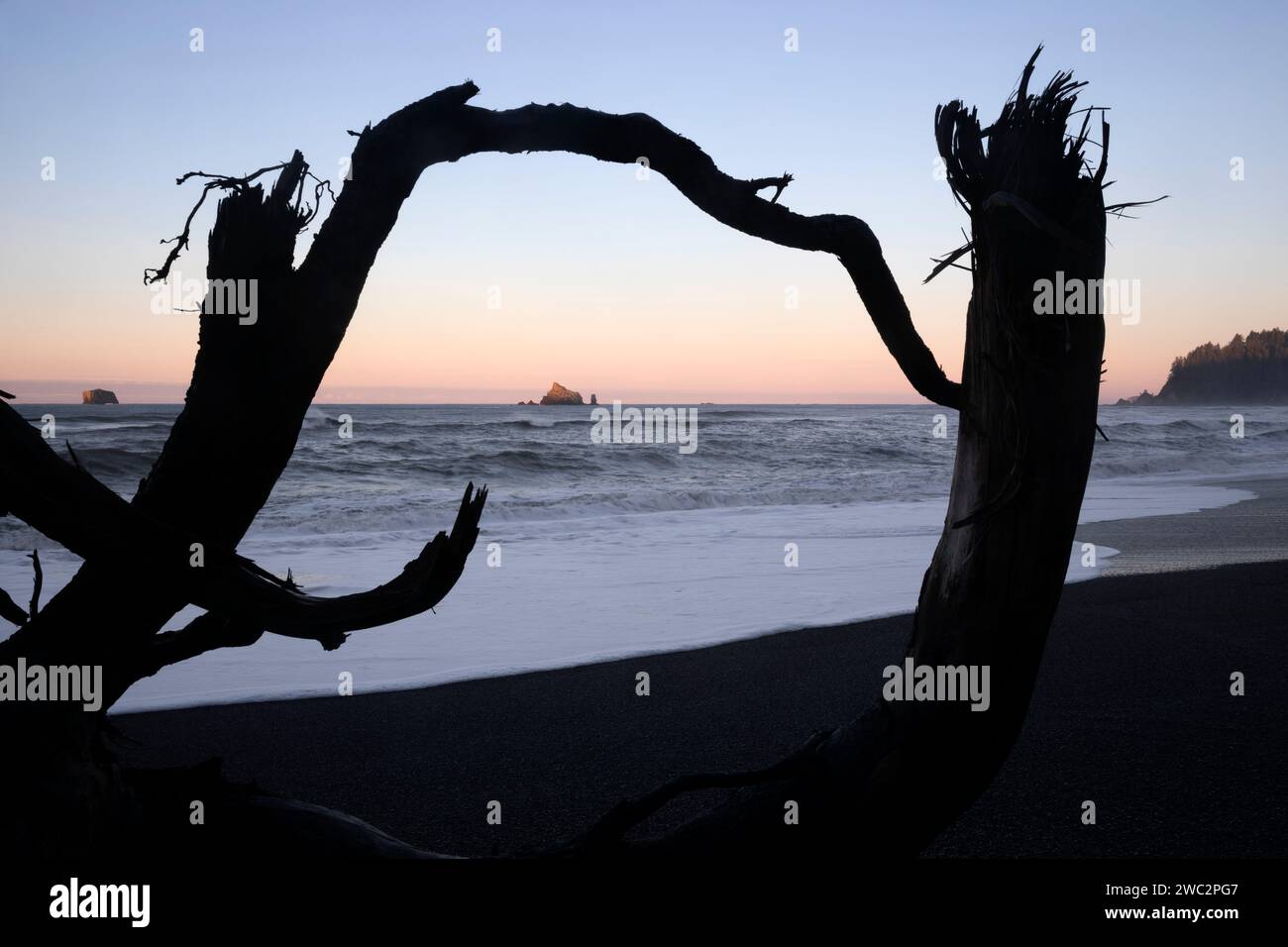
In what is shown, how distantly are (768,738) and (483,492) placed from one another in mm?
3688

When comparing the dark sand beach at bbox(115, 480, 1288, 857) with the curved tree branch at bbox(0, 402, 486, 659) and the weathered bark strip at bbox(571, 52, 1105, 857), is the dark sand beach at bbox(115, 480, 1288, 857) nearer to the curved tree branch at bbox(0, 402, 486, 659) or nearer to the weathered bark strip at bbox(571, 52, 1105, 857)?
the curved tree branch at bbox(0, 402, 486, 659)

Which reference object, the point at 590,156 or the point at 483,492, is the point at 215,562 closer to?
the point at 483,492

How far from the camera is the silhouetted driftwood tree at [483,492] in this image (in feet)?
4.49

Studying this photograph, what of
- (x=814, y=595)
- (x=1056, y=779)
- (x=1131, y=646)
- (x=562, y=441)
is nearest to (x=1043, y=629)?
(x=1056, y=779)

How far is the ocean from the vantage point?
6.60 m

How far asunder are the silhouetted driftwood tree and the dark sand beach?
1116mm

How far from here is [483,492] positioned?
1.33m

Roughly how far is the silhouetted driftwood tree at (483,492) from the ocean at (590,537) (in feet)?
0.61

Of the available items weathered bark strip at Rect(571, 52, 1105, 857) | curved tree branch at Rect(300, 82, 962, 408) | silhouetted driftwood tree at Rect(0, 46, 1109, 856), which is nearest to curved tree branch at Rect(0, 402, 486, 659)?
silhouetted driftwood tree at Rect(0, 46, 1109, 856)

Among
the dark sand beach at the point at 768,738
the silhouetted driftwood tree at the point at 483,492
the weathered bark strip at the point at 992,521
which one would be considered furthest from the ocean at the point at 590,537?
the weathered bark strip at the point at 992,521

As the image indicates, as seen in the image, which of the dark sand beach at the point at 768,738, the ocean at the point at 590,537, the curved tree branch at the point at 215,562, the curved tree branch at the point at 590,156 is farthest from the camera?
the ocean at the point at 590,537

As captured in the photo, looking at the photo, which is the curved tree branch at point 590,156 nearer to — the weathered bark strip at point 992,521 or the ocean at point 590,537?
the weathered bark strip at point 992,521

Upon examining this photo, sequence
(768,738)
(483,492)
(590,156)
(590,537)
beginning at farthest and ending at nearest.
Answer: (590,537) → (768,738) → (590,156) → (483,492)

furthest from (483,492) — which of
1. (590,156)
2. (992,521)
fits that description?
(992,521)
